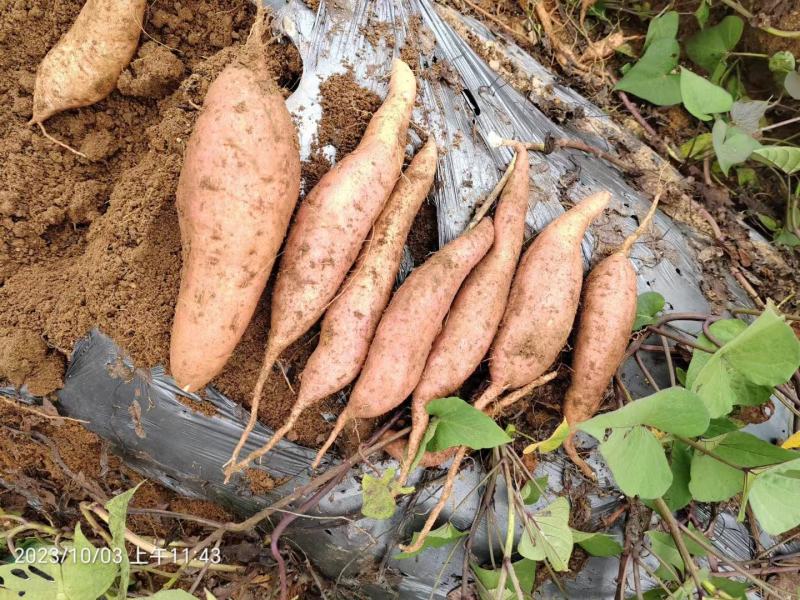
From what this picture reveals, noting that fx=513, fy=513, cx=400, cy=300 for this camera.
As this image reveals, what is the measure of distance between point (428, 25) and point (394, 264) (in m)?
0.75

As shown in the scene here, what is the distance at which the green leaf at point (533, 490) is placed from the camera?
1330mm

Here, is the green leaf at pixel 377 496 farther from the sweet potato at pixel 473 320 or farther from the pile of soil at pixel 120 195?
the pile of soil at pixel 120 195

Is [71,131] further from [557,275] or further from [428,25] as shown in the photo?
[557,275]

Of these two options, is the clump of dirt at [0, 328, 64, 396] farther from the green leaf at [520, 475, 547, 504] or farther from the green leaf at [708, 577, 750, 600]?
the green leaf at [708, 577, 750, 600]

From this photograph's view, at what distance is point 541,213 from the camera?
5.03 feet

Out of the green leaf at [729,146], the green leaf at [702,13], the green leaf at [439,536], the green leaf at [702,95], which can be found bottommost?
the green leaf at [439,536]

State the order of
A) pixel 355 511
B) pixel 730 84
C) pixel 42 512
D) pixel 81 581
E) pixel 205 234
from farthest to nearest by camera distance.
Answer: pixel 730 84
pixel 42 512
pixel 355 511
pixel 205 234
pixel 81 581

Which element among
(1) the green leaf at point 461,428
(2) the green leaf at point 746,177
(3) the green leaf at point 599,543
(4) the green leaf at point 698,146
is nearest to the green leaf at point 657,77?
(4) the green leaf at point 698,146

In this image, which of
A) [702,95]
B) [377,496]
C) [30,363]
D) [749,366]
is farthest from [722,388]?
[30,363]

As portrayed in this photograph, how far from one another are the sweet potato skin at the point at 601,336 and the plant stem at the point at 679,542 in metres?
0.28

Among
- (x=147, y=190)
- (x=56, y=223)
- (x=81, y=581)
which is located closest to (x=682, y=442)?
(x=81, y=581)

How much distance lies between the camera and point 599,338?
55.0 inches

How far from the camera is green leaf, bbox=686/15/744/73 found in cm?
184

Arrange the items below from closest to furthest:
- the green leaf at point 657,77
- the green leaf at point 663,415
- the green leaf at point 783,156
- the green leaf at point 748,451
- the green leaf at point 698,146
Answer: the green leaf at point 663,415 → the green leaf at point 748,451 → the green leaf at point 783,156 → the green leaf at point 657,77 → the green leaf at point 698,146
